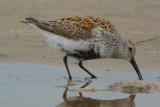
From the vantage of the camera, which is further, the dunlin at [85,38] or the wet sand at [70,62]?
the dunlin at [85,38]

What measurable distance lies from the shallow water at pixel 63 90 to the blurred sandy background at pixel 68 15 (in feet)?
3.51

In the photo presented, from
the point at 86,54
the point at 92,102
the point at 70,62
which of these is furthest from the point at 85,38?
the point at 92,102

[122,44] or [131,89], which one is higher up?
[122,44]

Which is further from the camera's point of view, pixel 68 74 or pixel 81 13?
pixel 81 13

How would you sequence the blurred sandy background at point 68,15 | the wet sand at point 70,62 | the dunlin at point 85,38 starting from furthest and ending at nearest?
the blurred sandy background at point 68,15 < the dunlin at point 85,38 < the wet sand at point 70,62

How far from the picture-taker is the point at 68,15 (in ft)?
53.5

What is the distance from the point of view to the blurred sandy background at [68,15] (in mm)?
10484

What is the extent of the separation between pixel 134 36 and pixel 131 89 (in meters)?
A: 6.69

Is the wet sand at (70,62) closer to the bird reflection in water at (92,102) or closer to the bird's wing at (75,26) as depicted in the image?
the bird reflection in water at (92,102)

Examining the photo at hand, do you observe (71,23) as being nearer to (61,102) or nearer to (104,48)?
(104,48)

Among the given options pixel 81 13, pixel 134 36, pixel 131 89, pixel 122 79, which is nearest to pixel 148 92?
pixel 131 89

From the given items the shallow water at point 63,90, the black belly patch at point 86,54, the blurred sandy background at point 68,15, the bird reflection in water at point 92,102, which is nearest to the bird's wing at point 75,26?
the black belly patch at point 86,54

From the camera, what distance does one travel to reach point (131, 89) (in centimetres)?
730

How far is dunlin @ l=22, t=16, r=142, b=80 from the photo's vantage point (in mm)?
8477
